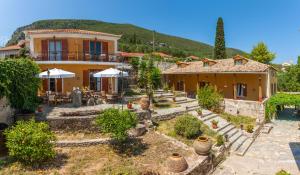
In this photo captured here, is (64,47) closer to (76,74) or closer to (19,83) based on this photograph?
(76,74)

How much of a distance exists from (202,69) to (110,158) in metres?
21.8

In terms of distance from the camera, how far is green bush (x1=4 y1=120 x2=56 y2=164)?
11547mm

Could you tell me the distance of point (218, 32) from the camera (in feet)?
166

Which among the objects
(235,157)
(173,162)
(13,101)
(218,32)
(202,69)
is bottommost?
(235,157)

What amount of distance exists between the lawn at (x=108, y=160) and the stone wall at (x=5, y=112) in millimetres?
3491

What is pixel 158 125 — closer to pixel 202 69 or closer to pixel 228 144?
pixel 228 144

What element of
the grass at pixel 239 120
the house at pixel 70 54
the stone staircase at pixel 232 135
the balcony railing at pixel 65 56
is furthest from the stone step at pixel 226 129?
the balcony railing at pixel 65 56

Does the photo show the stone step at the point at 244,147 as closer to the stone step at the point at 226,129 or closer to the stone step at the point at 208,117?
the stone step at the point at 226,129

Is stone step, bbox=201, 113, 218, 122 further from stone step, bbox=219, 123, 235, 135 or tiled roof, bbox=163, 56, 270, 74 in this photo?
tiled roof, bbox=163, 56, 270, 74

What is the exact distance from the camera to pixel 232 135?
65.9 feet

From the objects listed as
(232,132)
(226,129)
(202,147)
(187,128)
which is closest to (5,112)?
(187,128)

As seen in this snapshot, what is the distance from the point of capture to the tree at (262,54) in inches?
1971

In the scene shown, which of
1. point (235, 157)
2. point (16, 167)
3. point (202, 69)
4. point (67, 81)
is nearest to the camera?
point (16, 167)

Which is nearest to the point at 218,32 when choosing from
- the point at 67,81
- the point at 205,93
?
the point at 205,93
